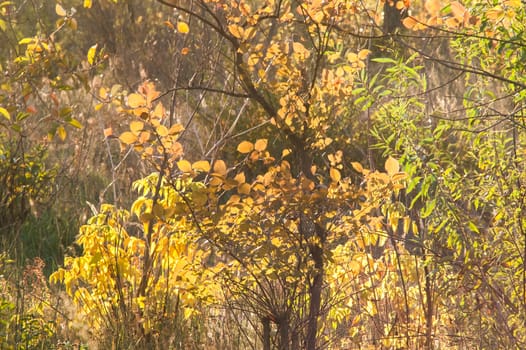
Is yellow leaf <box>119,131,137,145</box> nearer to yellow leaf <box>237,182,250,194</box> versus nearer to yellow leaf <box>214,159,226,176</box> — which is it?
yellow leaf <box>214,159,226,176</box>

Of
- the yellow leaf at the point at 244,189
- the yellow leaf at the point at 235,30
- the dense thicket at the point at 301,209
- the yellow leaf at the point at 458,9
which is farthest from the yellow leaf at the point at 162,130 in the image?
the yellow leaf at the point at 458,9

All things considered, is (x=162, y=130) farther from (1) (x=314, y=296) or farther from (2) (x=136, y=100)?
(1) (x=314, y=296)

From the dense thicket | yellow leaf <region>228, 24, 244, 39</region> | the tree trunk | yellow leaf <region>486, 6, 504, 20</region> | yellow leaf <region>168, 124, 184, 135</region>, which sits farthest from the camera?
the tree trunk

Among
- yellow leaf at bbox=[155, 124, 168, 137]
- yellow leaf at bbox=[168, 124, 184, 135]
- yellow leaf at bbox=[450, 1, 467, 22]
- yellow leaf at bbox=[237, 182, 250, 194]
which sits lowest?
yellow leaf at bbox=[237, 182, 250, 194]

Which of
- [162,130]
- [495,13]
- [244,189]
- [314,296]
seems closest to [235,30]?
[162,130]

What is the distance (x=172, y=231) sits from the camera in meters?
3.48

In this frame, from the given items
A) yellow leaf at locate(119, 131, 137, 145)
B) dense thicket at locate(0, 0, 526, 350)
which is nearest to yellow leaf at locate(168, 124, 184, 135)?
dense thicket at locate(0, 0, 526, 350)

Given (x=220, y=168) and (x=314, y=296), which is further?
(x=314, y=296)

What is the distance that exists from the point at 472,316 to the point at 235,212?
53.8 inches

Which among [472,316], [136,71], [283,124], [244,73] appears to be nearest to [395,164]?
[283,124]

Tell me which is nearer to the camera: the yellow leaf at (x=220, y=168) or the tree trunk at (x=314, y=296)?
the yellow leaf at (x=220, y=168)

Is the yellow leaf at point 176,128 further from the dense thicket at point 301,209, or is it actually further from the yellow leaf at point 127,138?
the yellow leaf at point 127,138

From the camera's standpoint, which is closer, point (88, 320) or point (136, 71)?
point (88, 320)

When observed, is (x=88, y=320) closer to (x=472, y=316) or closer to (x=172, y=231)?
(x=172, y=231)
